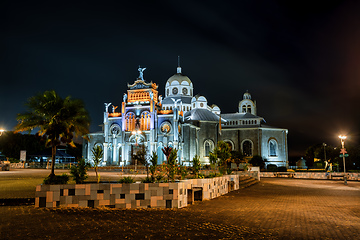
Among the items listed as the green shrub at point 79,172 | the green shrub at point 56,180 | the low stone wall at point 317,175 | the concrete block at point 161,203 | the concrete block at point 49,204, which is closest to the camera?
the concrete block at point 49,204

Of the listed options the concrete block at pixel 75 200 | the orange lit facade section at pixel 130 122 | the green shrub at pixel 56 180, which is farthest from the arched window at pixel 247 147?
the concrete block at pixel 75 200

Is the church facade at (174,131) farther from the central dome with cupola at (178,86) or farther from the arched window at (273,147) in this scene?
the central dome with cupola at (178,86)

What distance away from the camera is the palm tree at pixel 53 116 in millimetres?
17625

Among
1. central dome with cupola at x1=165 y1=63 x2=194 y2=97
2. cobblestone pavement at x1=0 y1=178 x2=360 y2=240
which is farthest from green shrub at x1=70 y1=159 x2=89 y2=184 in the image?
central dome with cupola at x1=165 y1=63 x2=194 y2=97

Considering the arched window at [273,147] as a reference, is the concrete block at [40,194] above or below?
below

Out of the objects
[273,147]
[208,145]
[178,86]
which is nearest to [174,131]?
[208,145]

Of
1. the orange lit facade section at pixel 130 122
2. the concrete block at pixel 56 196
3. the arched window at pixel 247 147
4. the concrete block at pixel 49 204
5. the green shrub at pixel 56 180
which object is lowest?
the concrete block at pixel 49 204

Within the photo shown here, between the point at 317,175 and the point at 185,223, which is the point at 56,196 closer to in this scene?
the point at 185,223

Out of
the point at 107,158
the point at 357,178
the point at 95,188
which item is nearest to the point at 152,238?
the point at 95,188

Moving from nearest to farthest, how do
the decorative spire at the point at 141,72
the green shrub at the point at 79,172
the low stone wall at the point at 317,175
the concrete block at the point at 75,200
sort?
the concrete block at the point at 75,200 < the green shrub at the point at 79,172 < the low stone wall at the point at 317,175 < the decorative spire at the point at 141,72

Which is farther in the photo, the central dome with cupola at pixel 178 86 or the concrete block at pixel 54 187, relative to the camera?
the central dome with cupola at pixel 178 86

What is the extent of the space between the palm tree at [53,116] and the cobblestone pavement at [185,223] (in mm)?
7342

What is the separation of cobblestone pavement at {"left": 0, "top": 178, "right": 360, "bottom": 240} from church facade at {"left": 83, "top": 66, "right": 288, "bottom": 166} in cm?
4353

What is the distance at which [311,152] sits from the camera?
80750 millimetres
